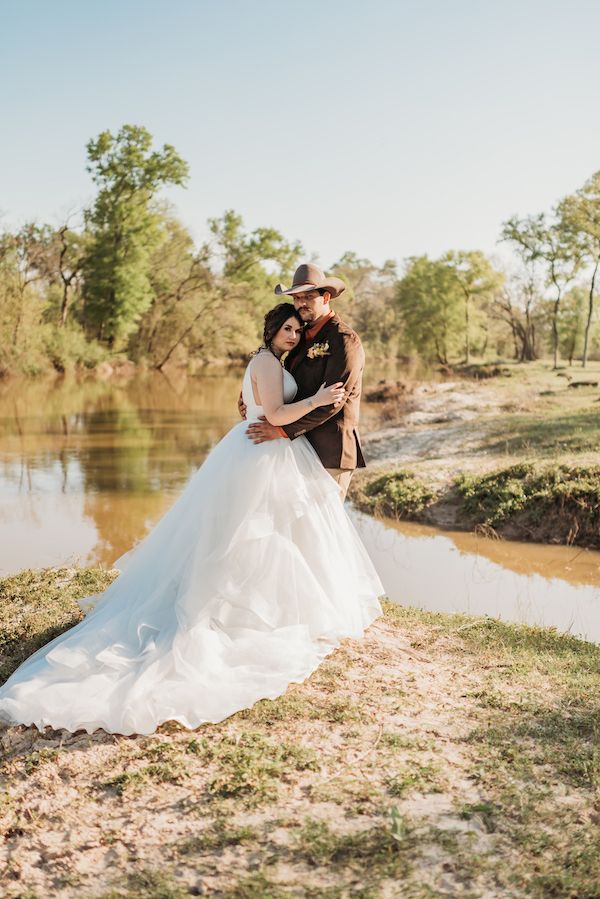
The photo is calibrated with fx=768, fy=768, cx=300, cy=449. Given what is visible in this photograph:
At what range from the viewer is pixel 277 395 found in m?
5.29

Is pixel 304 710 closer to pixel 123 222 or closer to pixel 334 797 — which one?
pixel 334 797

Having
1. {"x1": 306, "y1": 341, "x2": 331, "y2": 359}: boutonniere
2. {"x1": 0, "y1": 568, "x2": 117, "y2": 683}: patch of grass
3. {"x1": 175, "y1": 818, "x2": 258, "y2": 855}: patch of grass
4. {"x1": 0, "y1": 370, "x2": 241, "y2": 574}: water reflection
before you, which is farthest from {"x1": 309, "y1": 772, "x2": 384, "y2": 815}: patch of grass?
{"x1": 0, "y1": 370, "x2": 241, "y2": 574}: water reflection

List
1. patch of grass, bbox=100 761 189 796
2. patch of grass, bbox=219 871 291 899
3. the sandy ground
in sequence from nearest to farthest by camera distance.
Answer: patch of grass, bbox=219 871 291 899
the sandy ground
patch of grass, bbox=100 761 189 796

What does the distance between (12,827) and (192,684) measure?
1193 millimetres

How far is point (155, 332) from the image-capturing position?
54062 mm

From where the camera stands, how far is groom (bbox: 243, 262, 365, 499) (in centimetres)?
536

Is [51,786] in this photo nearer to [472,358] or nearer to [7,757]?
[7,757]

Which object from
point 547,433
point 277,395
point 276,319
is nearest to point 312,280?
point 276,319

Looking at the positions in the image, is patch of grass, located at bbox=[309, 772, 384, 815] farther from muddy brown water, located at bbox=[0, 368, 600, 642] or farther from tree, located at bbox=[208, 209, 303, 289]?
tree, located at bbox=[208, 209, 303, 289]

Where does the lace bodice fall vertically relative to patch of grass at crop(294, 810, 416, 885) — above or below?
above

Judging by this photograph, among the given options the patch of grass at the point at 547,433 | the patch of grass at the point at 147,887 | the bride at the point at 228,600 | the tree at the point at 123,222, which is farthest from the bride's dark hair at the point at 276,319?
the tree at the point at 123,222

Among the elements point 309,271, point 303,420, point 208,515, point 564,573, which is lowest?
point 564,573

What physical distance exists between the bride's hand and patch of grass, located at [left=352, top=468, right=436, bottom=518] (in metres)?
7.29

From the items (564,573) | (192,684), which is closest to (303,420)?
(192,684)
